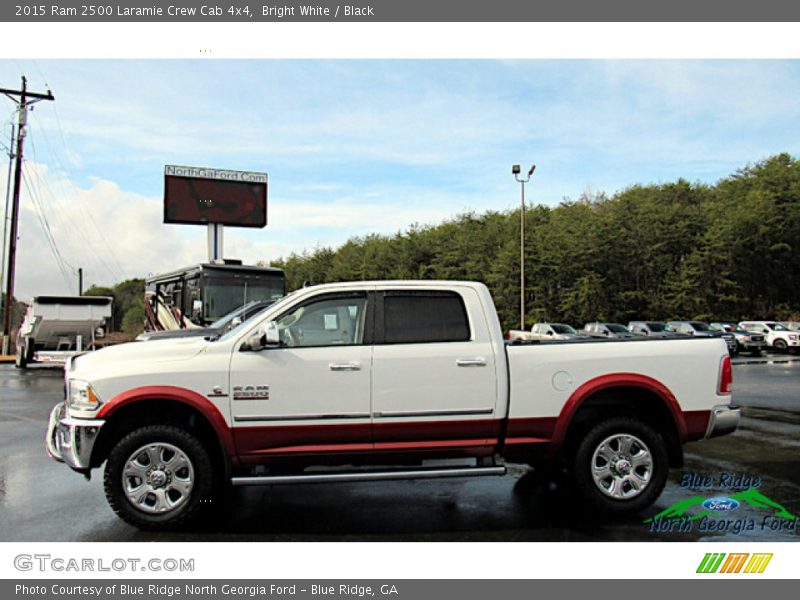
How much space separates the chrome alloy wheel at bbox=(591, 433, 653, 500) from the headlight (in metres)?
4.02

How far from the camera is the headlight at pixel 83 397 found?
509cm

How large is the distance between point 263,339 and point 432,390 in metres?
1.41

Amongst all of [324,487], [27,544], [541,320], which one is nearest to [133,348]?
[27,544]

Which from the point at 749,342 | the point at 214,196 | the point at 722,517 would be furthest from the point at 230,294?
the point at 749,342

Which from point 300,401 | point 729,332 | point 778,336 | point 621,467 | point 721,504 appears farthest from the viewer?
point 778,336

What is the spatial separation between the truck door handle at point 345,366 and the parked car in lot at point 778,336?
3286 centimetres

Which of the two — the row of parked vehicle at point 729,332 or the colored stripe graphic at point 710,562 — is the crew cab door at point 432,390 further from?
the row of parked vehicle at point 729,332

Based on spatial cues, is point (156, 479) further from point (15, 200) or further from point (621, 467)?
point (15, 200)

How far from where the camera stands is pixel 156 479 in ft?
16.7

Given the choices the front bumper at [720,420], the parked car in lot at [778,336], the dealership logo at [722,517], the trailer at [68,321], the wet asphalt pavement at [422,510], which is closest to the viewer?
the wet asphalt pavement at [422,510]

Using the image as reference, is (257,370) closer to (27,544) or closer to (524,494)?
(27,544)

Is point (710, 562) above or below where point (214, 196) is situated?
below

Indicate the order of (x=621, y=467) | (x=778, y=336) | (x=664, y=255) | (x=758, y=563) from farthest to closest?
(x=664, y=255) < (x=778, y=336) < (x=621, y=467) < (x=758, y=563)

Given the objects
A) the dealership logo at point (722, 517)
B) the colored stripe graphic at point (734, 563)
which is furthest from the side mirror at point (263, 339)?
the colored stripe graphic at point (734, 563)
